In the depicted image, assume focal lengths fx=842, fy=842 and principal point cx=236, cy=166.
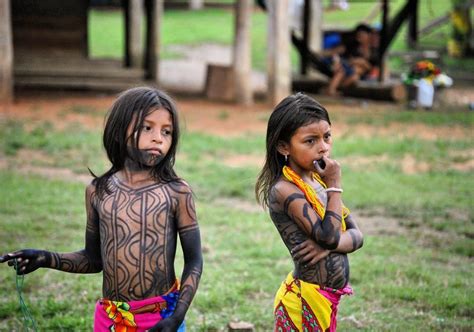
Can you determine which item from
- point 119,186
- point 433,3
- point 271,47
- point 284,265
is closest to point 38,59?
point 271,47

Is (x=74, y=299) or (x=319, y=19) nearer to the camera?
(x=74, y=299)

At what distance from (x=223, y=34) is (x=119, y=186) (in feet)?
85.4

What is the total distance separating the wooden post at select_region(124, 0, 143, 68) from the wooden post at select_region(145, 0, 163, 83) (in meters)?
0.31

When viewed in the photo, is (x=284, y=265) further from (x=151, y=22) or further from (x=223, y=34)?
(x=223, y=34)

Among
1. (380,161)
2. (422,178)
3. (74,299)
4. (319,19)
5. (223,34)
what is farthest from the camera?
(223,34)

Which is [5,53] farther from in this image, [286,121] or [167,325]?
[167,325]

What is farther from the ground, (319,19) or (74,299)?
(319,19)

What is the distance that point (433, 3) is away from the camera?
30266 mm

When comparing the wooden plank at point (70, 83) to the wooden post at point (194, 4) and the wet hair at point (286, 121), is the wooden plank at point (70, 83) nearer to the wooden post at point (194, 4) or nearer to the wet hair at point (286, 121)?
the wet hair at point (286, 121)

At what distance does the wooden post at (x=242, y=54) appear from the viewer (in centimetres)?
1518

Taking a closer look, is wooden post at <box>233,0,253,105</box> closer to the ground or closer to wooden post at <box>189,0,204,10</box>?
the ground

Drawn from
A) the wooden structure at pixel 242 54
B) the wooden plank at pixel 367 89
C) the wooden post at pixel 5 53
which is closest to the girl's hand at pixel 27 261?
the wooden post at pixel 5 53

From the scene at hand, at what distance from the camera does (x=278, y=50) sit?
14.3 meters

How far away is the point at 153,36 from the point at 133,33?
68cm
